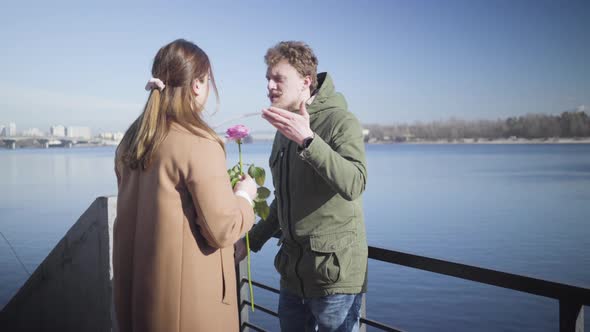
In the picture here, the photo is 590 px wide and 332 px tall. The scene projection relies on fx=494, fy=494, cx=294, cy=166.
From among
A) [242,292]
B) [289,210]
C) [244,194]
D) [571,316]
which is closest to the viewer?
[571,316]

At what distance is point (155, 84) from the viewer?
5.51 ft

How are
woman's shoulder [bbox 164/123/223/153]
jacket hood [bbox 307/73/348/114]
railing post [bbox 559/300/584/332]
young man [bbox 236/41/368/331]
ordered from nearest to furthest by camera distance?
1. railing post [bbox 559/300/584/332]
2. woman's shoulder [bbox 164/123/223/153]
3. young man [bbox 236/41/368/331]
4. jacket hood [bbox 307/73/348/114]

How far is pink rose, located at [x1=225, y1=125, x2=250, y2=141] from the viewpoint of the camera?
196 centimetres

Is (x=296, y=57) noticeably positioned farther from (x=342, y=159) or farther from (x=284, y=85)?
(x=342, y=159)

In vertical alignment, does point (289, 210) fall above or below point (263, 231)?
above

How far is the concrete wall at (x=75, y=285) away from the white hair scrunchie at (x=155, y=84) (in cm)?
150

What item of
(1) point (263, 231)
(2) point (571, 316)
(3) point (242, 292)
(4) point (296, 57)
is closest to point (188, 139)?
(4) point (296, 57)

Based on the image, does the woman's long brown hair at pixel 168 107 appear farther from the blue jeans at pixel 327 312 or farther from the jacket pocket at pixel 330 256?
the blue jeans at pixel 327 312

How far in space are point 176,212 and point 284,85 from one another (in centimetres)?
71

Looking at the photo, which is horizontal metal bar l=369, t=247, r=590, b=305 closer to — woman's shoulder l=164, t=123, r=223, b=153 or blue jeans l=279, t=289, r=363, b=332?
blue jeans l=279, t=289, r=363, b=332

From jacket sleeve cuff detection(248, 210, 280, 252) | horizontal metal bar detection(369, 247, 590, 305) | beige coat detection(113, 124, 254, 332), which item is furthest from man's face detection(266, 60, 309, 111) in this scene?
horizontal metal bar detection(369, 247, 590, 305)

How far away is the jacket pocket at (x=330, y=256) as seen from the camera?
5.96 ft

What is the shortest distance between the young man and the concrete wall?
4.88ft

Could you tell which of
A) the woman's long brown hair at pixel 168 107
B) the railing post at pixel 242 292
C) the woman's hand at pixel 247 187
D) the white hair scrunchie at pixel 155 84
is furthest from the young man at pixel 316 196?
the railing post at pixel 242 292
